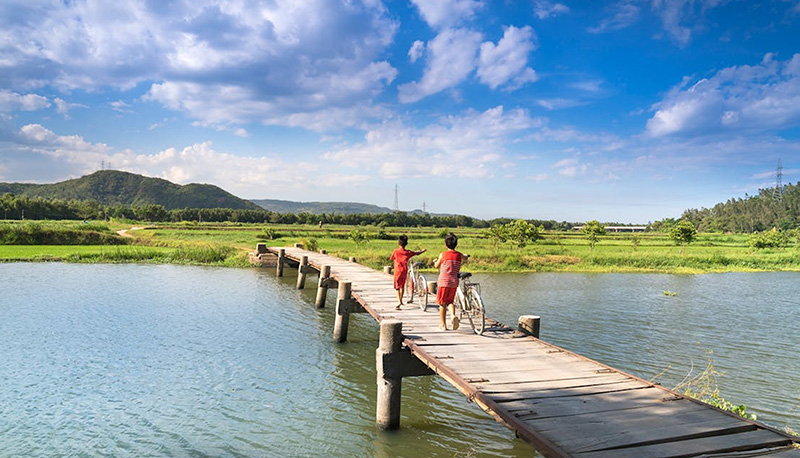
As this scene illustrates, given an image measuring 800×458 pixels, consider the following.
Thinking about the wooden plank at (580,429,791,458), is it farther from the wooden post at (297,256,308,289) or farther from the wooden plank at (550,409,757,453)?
the wooden post at (297,256,308,289)

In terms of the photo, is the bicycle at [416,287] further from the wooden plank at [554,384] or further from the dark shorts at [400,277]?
the wooden plank at [554,384]

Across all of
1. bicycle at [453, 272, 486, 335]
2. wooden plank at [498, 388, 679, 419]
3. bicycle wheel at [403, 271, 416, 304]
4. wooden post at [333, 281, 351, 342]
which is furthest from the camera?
wooden post at [333, 281, 351, 342]

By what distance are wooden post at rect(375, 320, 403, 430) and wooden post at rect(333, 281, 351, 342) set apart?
608 cm

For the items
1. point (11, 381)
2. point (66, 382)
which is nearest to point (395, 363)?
point (66, 382)

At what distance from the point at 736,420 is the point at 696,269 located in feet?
131

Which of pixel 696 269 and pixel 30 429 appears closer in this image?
pixel 30 429

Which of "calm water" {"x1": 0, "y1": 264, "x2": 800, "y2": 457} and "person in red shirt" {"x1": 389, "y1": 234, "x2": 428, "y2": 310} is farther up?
"person in red shirt" {"x1": 389, "y1": 234, "x2": 428, "y2": 310}

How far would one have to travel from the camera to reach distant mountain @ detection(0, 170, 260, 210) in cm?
17412

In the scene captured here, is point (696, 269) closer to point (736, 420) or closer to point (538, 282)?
point (538, 282)

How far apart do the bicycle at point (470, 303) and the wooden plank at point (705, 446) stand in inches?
180

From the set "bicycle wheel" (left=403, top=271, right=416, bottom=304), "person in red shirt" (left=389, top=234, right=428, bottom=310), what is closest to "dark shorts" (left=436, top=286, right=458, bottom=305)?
"person in red shirt" (left=389, top=234, right=428, bottom=310)

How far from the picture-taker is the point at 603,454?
4.46 meters

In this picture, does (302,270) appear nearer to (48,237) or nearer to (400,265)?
(400,265)

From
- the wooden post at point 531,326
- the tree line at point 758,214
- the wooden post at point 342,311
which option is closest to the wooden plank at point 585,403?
the wooden post at point 531,326
